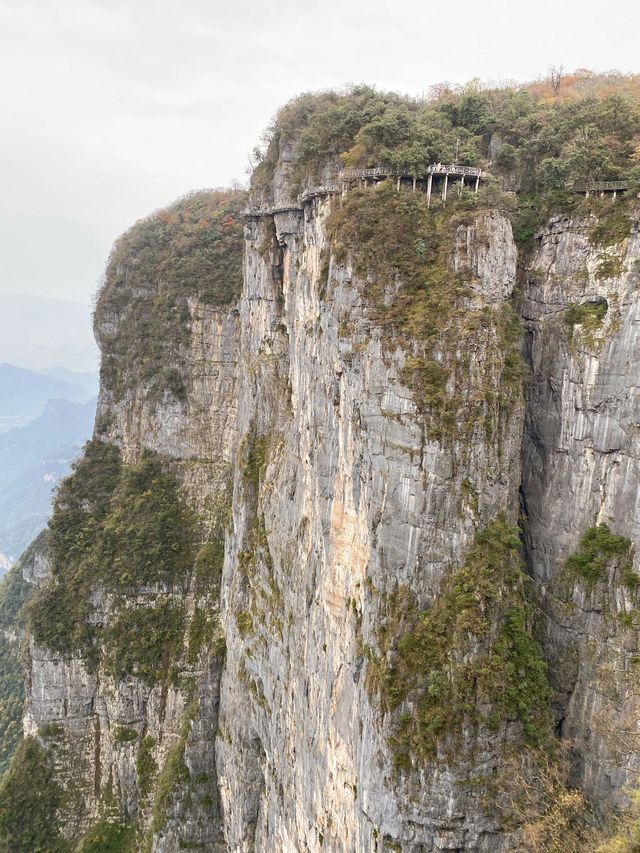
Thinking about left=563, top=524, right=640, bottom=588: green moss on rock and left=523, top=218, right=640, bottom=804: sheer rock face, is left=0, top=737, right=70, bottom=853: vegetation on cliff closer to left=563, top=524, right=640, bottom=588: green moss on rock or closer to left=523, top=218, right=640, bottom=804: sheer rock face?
left=523, top=218, right=640, bottom=804: sheer rock face

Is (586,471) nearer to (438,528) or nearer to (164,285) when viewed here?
(438,528)

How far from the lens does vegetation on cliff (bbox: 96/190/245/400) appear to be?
4281 centimetres

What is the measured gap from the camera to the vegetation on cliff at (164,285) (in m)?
42.8

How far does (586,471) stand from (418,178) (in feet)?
42.5

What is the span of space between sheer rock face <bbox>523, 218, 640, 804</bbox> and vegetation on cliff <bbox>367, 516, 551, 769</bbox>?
1.71 m

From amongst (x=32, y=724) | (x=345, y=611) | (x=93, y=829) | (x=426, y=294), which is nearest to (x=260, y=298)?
(x=426, y=294)

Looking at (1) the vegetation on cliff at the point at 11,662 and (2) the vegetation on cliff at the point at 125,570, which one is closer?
(2) the vegetation on cliff at the point at 125,570

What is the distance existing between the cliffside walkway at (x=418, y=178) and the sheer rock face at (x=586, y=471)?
380 centimetres

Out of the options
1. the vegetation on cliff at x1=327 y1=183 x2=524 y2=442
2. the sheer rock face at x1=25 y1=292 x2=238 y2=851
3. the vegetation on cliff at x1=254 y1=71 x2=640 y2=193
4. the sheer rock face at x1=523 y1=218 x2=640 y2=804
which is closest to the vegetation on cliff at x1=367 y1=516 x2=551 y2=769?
the sheer rock face at x1=523 y1=218 x2=640 y2=804

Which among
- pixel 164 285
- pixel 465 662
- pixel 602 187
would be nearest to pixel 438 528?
pixel 465 662

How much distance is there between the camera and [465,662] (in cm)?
1808

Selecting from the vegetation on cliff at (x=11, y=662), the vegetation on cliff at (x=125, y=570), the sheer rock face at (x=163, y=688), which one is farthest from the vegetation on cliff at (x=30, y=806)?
the vegetation on cliff at (x=11, y=662)

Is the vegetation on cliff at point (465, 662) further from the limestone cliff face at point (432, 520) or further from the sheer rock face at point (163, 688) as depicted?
the sheer rock face at point (163, 688)

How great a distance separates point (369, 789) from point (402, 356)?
1510 centimetres
